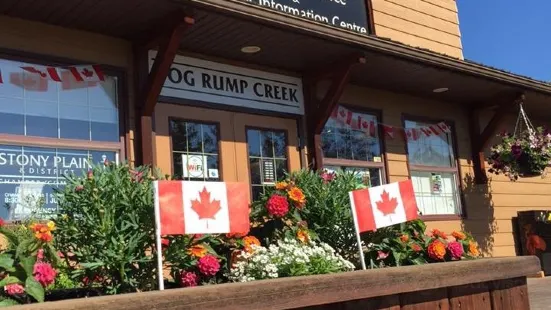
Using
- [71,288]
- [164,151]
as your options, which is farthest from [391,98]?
[71,288]

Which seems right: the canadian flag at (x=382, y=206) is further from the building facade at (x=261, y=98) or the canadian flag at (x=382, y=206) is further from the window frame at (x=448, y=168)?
the window frame at (x=448, y=168)

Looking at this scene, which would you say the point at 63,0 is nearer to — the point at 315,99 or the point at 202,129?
the point at 202,129

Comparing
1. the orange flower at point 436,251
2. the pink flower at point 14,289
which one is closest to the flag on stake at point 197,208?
the pink flower at point 14,289

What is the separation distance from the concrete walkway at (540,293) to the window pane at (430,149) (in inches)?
77.1

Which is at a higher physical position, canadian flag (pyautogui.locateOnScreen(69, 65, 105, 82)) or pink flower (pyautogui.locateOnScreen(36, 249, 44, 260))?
canadian flag (pyautogui.locateOnScreen(69, 65, 105, 82))

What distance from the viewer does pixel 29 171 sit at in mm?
5172

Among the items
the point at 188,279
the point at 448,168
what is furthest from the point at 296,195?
the point at 448,168

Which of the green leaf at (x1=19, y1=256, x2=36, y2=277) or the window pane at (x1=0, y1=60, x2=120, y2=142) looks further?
the window pane at (x1=0, y1=60, x2=120, y2=142)

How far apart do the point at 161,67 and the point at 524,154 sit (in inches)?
200

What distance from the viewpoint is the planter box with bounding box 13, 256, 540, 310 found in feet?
8.23

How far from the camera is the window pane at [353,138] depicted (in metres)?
7.51

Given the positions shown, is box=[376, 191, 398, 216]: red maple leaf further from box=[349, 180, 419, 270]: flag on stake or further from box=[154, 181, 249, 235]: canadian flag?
box=[154, 181, 249, 235]: canadian flag

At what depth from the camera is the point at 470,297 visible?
3.98 m

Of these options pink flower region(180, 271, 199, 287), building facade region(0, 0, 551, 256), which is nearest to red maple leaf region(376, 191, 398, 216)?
pink flower region(180, 271, 199, 287)
